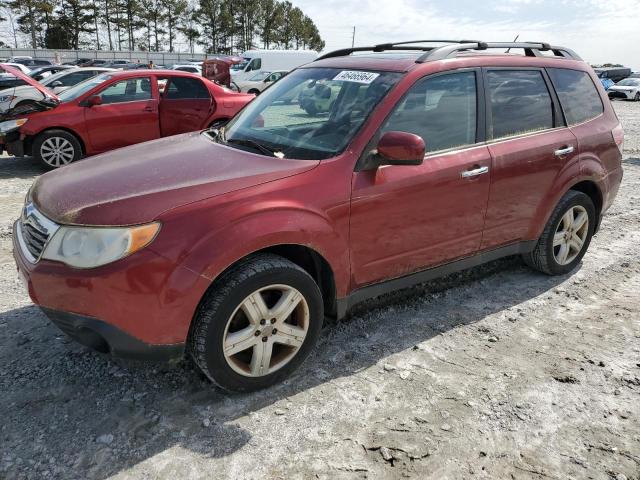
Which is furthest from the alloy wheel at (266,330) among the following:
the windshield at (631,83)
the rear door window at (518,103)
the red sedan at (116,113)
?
the windshield at (631,83)

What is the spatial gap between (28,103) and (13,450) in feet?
22.8

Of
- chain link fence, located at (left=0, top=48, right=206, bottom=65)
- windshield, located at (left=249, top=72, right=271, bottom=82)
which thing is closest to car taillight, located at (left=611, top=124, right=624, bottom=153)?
windshield, located at (left=249, top=72, right=271, bottom=82)

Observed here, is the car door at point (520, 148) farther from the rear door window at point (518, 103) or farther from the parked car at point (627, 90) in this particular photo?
the parked car at point (627, 90)

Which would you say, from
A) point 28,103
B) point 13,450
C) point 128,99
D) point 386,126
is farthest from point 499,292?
point 28,103

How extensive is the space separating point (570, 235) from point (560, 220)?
282 mm

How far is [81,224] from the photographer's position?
2.39 meters

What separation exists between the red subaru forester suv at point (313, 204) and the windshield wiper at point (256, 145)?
0.01 meters

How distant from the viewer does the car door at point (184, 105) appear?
8617 millimetres

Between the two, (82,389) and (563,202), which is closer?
(82,389)

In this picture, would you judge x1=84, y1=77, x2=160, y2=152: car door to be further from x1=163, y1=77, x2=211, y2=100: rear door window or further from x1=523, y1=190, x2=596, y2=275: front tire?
x1=523, y1=190, x2=596, y2=275: front tire

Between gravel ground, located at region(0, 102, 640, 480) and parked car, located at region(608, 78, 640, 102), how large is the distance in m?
35.1

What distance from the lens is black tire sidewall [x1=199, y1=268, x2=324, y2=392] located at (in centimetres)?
252

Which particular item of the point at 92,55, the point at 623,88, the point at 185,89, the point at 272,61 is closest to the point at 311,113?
the point at 185,89

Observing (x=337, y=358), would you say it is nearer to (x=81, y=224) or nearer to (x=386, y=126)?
(x=386, y=126)
